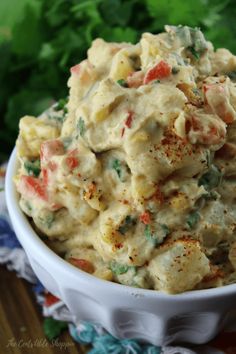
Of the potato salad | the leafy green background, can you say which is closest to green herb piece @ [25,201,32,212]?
the potato salad

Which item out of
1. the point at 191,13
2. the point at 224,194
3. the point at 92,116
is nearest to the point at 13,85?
the point at 191,13

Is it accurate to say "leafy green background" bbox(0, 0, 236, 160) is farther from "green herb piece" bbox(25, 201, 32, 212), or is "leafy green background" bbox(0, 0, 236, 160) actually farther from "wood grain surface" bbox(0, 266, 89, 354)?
"green herb piece" bbox(25, 201, 32, 212)

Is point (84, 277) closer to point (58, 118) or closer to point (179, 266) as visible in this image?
point (179, 266)

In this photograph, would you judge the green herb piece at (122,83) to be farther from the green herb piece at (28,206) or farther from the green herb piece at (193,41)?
the green herb piece at (28,206)

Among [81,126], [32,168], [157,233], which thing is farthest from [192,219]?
[32,168]

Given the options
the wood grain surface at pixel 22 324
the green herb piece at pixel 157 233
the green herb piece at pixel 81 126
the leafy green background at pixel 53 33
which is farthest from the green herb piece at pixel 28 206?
the leafy green background at pixel 53 33

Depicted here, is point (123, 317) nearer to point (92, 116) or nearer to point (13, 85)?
point (92, 116)
